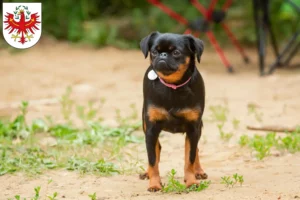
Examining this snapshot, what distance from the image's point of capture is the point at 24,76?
8680 millimetres

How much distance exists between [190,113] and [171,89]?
198 millimetres

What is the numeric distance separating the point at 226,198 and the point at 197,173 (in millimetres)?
754

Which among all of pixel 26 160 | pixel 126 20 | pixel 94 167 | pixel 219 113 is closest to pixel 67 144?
pixel 26 160

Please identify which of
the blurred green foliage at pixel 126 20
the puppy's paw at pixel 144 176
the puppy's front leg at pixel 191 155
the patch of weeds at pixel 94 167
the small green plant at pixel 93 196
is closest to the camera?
the small green plant at pixel 93 196

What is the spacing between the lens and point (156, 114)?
4.09 meters

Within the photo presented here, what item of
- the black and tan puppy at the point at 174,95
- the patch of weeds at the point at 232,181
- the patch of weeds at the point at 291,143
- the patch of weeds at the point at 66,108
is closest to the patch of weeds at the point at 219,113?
the patch of weeds at the point at 291,143

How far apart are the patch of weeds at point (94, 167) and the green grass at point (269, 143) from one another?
3.83ft

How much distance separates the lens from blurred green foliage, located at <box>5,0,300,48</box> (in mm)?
10719

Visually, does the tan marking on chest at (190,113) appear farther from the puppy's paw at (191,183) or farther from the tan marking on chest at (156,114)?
the puppy's paw at (191,183)

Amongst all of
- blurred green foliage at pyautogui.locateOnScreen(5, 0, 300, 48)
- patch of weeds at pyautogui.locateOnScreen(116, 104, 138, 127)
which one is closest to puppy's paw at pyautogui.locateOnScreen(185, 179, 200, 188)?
patch of weeds at pyautogui.locateOnScreen(116, 104, 138, 127)

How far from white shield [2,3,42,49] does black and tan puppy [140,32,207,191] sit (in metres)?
0.92

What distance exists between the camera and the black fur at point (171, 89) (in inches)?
157

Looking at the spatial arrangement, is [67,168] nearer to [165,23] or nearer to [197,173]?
[197,173]

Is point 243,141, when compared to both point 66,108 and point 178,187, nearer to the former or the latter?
point 178,187
